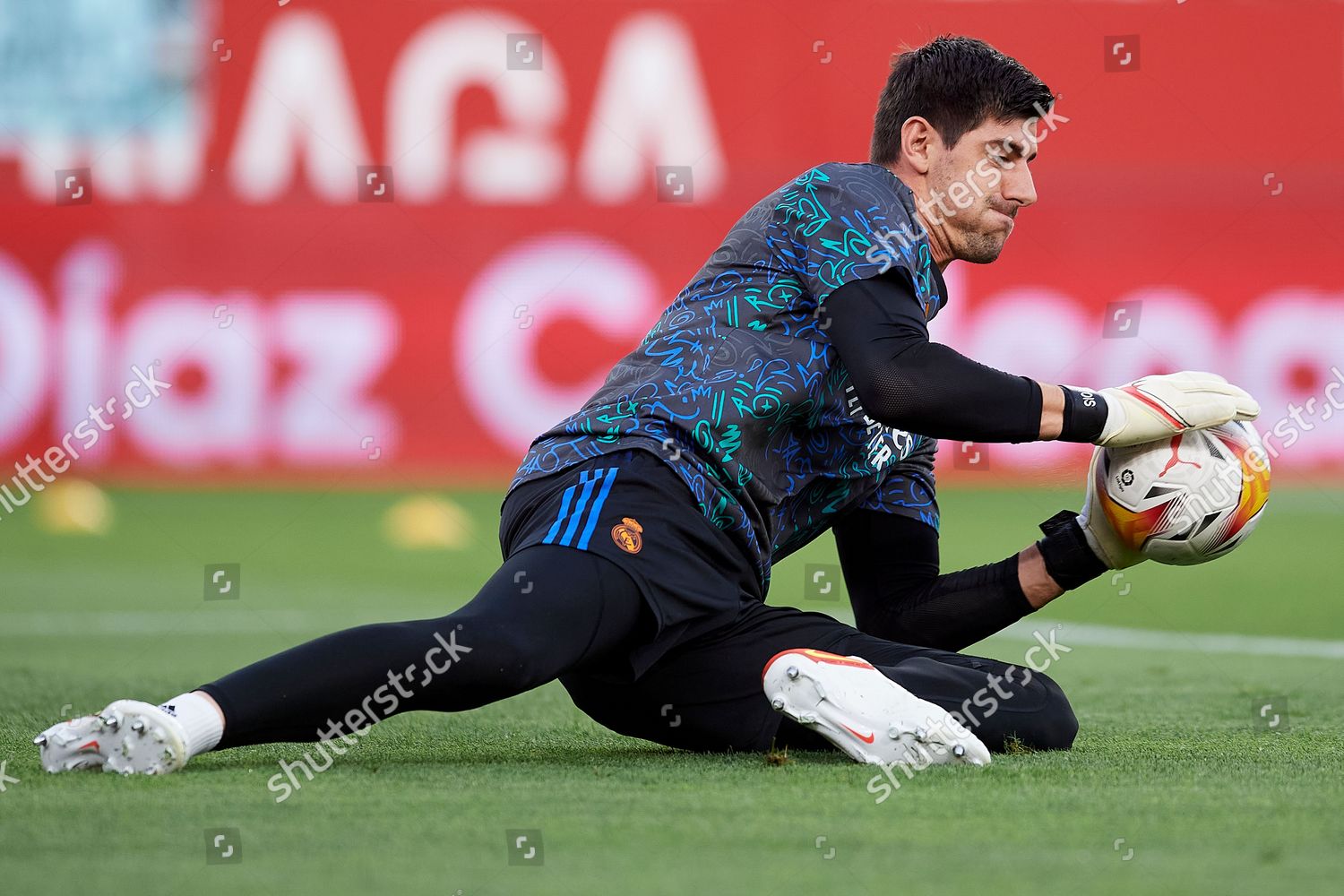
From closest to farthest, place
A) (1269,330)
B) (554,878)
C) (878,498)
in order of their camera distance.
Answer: (554,878)
(878,498)
(1269,330)

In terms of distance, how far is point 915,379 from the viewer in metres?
3.32

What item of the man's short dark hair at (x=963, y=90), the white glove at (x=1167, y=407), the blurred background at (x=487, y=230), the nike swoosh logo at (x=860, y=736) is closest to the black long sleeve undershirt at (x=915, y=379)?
the white glove at (x=1167, y=407)

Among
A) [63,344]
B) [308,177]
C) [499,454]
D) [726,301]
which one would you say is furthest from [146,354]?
[726,301]

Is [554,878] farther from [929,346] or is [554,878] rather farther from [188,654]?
[188,654]

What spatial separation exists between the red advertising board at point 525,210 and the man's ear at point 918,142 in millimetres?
7447

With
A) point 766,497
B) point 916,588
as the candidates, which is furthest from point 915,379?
point 916,588

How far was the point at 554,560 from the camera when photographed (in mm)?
3248

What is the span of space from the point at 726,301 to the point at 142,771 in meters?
1.47

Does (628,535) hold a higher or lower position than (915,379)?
lower

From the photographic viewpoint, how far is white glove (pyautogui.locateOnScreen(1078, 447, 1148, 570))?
382cm

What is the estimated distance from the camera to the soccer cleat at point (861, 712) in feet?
10.4

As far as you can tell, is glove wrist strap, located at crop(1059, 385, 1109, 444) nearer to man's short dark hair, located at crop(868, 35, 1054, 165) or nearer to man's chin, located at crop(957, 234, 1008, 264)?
man's chin, located at crop(957, 234, 1008, 264)

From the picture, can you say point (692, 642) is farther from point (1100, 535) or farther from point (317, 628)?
point (317, 628)

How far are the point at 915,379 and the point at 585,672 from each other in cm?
88
